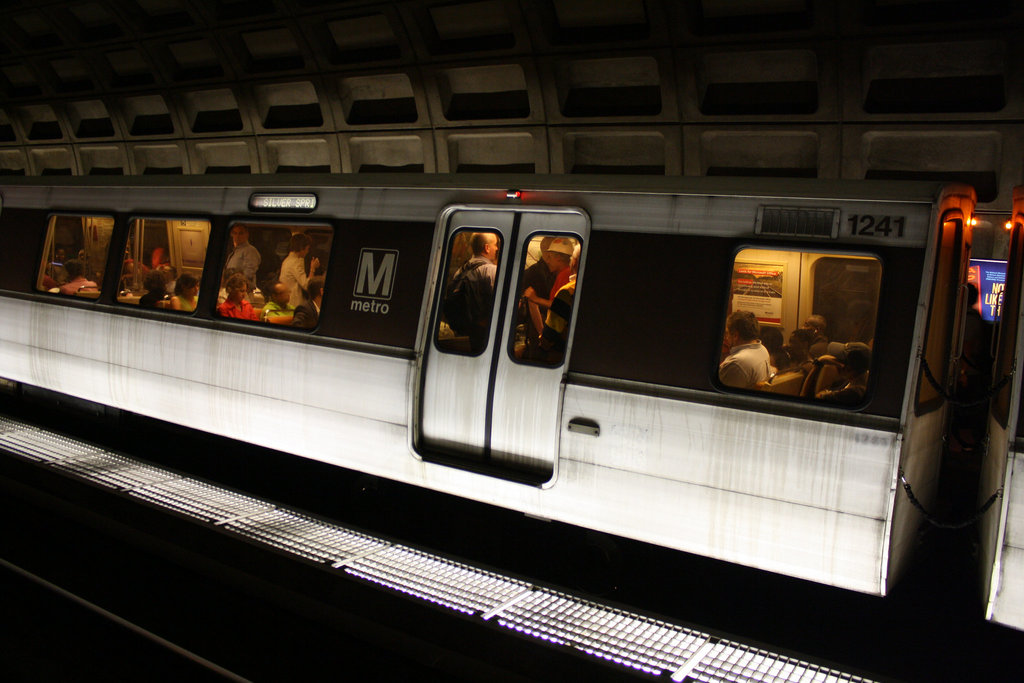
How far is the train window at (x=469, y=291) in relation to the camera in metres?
5.92

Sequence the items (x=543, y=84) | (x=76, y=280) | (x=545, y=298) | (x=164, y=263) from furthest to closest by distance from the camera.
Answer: (x=543, y=84)
(x=76, y=280)
(x=164, y=263)
(x=545, y=298)

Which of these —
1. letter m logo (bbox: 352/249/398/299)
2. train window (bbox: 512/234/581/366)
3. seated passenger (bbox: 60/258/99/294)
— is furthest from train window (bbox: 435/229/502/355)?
seated passenger (bbox: 60/258/99/294)

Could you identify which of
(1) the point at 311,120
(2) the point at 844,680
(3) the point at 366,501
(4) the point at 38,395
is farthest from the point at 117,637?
(1) the point at 311,120

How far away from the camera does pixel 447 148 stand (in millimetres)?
11242

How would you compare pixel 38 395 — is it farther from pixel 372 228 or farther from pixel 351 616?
pixel 351 616

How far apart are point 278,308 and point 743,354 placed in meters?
4.20

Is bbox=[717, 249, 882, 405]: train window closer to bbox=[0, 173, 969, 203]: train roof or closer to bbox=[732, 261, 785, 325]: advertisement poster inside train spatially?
bbox=[732, 261, 785, 325]: advertisement poster inside train

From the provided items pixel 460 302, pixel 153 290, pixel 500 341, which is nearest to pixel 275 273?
pixel 153 290

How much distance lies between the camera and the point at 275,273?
23.3ft

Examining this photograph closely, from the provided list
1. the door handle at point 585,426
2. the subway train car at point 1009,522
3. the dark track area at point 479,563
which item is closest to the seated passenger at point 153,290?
the dark track area at point 479,563

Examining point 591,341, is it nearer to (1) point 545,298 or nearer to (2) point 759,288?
(1) point 545,298

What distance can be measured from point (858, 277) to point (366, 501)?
16.6 feet

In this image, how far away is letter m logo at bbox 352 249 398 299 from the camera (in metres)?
6.33

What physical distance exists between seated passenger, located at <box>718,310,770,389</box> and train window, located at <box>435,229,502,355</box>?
6.03 ft
